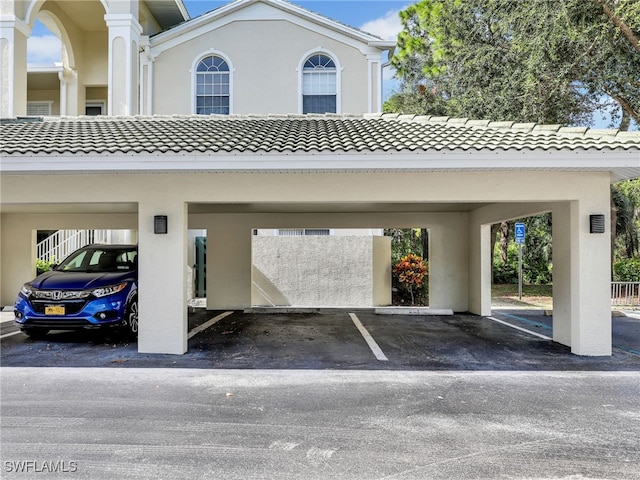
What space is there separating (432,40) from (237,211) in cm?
1427

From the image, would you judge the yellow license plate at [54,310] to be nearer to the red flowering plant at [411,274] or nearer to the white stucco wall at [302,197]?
the white stucco wall at [302,197]

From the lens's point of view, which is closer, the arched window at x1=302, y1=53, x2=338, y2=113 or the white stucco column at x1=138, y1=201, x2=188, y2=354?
the white stucco column at x1=138, y1=201, x2=188, y2=354

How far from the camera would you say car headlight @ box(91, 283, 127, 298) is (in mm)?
7848

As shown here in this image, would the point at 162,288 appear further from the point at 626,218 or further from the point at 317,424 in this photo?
the point at 626,218

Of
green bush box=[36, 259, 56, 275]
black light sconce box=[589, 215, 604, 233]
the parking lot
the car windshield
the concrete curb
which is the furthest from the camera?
green bush box=[36, 259, 56, 275]

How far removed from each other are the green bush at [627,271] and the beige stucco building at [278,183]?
819 cm

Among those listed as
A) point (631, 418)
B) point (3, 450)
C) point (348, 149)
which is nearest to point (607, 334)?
point (631, 418)

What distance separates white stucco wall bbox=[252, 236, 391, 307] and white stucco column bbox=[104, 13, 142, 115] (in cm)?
561

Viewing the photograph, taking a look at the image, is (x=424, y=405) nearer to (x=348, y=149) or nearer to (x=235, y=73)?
(x=348, y=149)

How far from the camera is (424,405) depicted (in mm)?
5043

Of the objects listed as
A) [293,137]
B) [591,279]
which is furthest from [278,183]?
[591,279]

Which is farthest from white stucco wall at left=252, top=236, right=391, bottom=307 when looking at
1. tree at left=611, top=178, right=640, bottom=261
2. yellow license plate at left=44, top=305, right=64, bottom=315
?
tree at left=611, top=178, right=640, bottom=261

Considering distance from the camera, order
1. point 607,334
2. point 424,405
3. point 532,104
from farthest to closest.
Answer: point 532,104, point 607,334, point 424,405

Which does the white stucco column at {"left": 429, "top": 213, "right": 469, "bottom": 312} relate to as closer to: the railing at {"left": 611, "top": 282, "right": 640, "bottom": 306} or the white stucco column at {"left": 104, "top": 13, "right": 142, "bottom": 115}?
the railing at {"left": 611, "top": 282, "right": 640, "bottom": 306}
